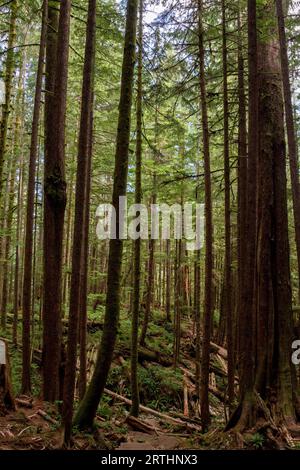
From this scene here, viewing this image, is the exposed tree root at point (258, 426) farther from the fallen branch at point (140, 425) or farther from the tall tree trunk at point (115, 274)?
→ the fallen branch at point (140, 425)

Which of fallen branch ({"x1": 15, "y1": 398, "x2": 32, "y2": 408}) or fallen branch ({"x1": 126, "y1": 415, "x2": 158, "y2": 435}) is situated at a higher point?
fallen branch ({"x1": 15, "y1": 398, "x2": 32, "y2": 408})

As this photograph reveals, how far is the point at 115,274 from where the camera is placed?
22.1 ft

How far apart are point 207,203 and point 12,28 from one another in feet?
26.0

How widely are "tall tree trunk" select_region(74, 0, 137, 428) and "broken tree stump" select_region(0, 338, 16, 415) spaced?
1219 mm

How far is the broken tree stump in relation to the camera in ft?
21.3

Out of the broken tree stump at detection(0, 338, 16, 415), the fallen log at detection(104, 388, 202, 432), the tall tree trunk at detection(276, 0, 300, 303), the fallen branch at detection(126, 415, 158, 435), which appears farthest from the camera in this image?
the fallen log at detection(104, 388, 202, 432)

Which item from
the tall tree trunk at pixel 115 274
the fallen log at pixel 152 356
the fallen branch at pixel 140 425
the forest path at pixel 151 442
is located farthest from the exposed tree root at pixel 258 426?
the fallen log at pixel 152 356

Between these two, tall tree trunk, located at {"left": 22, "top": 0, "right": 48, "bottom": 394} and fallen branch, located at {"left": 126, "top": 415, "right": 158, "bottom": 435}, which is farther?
fallen branch, located at {"left": 126, "top": 415, "right": 158, "bottom": 435}

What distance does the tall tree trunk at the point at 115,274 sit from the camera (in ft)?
21.6

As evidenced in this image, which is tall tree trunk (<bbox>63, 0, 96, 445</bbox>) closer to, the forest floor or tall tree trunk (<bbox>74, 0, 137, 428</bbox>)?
the forest floor

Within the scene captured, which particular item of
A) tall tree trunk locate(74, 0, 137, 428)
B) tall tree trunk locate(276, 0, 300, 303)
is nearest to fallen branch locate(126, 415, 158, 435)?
tall tree trunk locate(74, 0, 137, 428)

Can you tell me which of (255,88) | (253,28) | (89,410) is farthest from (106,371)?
(253,28)

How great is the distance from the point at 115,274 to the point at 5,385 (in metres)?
2.58

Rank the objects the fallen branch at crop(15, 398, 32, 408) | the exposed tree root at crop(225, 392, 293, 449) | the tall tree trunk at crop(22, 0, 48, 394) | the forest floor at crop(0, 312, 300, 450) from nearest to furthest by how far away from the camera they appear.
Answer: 1. the exposed tree root at crop(225, 392, 293, 449)
2. the forest floor at crop(0, 312, 300, 450)
3. the fallen branch at crop(15, 398, 32, 408)
4. the tall tree trunk at crop(22, 0, 48, 394)
